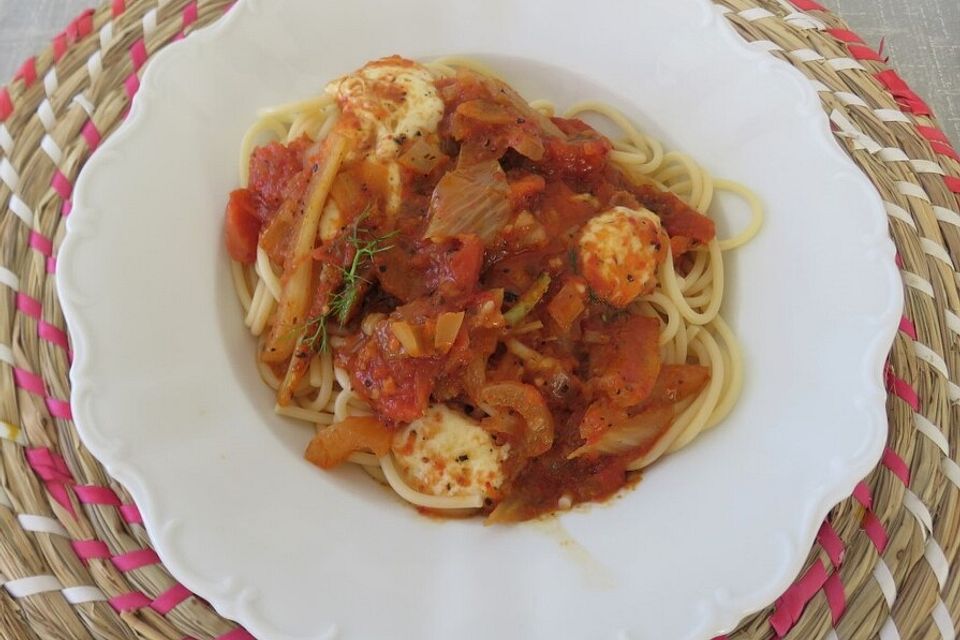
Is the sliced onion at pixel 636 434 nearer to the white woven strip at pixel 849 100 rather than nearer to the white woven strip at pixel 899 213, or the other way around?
the white woven strip at pixel 899 213

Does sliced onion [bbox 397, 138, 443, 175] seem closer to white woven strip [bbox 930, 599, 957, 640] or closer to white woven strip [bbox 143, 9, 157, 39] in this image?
white woven strip [bbox 143, 9, 157, 39]

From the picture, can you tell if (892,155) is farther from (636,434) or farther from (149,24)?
(149,24)

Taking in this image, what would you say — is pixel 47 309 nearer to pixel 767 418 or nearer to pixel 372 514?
pixel 372 514

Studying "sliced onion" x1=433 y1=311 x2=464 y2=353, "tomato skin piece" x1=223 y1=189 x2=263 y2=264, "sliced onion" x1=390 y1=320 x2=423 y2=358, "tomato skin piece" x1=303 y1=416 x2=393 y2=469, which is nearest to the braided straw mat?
"tomato skin piece" x1=303 y1=416 x2=393 y2=469

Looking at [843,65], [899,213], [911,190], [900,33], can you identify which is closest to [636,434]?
[899,213]

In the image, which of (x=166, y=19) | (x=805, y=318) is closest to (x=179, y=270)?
(x=166, y=19)
